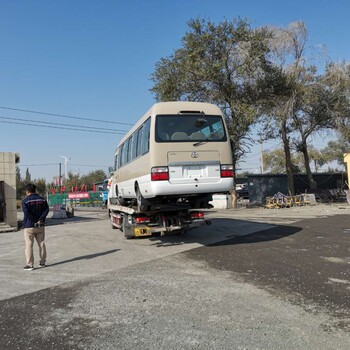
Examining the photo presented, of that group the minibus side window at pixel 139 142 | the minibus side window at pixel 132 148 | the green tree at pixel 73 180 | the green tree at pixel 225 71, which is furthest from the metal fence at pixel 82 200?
the minibus side window at pixel 139 142

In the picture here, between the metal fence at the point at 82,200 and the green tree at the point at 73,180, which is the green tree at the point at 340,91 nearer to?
the metal fence at the point at 82,200

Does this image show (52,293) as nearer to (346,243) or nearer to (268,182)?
(346,243)

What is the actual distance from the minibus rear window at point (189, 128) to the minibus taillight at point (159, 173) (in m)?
0.75

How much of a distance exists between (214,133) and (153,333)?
6560mm

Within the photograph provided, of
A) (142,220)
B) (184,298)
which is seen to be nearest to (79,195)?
(142,220)

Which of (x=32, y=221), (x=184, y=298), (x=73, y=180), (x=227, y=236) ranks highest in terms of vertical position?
(x=73, y=180)

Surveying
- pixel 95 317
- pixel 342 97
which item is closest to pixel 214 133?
pixel 95 317

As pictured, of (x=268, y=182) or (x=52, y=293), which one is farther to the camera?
(x=268, y=182)

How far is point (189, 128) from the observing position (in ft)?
33.1

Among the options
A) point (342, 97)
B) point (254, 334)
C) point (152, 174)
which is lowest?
point (254, 334)

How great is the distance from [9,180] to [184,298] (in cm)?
1622

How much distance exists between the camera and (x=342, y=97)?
29359mm

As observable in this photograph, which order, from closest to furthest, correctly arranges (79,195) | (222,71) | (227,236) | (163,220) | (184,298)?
(184,298) < (163,220) < (227,236) < (222,71) < (79,195)

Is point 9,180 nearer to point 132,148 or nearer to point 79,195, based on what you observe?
point 132,148
